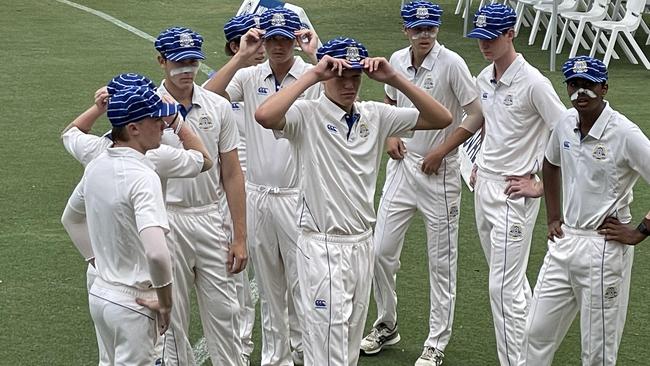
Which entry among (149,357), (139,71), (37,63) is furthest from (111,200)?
(37,63)

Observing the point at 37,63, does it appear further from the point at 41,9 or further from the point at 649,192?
the point at 649,192

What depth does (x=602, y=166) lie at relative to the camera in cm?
609

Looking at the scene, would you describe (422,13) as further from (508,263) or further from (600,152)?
(600,152)

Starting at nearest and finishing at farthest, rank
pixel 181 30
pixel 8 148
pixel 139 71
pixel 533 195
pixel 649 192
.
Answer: pixel 181 30 → pixel 533 195 → pixel 649 192 → pixel 8 148 → pixel 139 71

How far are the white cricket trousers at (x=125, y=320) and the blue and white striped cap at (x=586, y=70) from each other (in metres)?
2.39

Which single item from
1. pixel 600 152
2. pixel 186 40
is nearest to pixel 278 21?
pixel 186 40

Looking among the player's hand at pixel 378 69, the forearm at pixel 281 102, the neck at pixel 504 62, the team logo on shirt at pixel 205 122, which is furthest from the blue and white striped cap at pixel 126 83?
the neck at pixel 504 62

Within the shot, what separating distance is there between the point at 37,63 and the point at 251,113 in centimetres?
1055

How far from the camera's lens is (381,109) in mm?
6316

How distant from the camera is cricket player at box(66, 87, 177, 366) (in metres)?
5.27

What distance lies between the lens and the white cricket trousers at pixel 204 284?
650 cm

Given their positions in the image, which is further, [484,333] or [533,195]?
[484,333]

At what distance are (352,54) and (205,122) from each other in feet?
3.29

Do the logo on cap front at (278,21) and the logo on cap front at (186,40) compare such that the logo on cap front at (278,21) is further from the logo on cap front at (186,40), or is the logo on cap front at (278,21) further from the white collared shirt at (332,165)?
the white collared shirt at (332,165)
